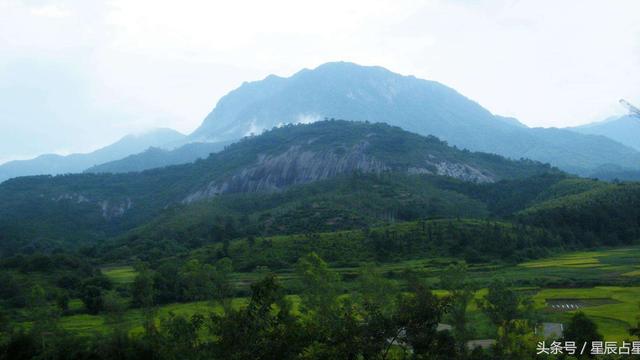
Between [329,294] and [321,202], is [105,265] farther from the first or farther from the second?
[329,294]

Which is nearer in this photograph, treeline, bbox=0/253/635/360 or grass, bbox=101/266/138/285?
treeline, bbox=0/253/635/360

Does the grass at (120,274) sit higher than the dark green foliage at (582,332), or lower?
lower

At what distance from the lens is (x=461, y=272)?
43312 mm

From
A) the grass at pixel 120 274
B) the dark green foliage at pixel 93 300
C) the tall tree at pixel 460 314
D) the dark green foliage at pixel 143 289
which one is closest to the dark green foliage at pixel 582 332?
the tall tree at pixel 460 314

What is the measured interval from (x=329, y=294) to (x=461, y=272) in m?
11.0

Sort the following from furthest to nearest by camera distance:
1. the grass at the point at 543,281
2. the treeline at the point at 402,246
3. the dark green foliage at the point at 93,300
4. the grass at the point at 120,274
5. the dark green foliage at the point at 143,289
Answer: the treeline at the point at 402,246 → the grass at the point at 120,274 → the dark green foliage at the point at 93,300 → the dark green foliage at the point at 143,289 → the grass at the point at 543,281

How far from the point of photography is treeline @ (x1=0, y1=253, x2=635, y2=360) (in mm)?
21594

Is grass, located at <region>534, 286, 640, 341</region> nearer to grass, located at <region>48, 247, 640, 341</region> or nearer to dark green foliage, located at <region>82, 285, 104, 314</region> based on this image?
grass, located at <region>48, 247, 640, 341</region>

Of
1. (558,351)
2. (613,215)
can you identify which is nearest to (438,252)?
(613,215)

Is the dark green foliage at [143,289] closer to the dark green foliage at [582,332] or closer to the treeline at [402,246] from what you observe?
the treeline at [402,246]

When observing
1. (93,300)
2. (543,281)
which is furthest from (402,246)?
(93,300)

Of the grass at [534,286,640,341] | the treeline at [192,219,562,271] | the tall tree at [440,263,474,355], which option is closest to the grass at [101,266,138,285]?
the treeline at [192,219,562,271]

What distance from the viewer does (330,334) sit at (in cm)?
2256

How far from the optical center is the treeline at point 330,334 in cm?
2159
